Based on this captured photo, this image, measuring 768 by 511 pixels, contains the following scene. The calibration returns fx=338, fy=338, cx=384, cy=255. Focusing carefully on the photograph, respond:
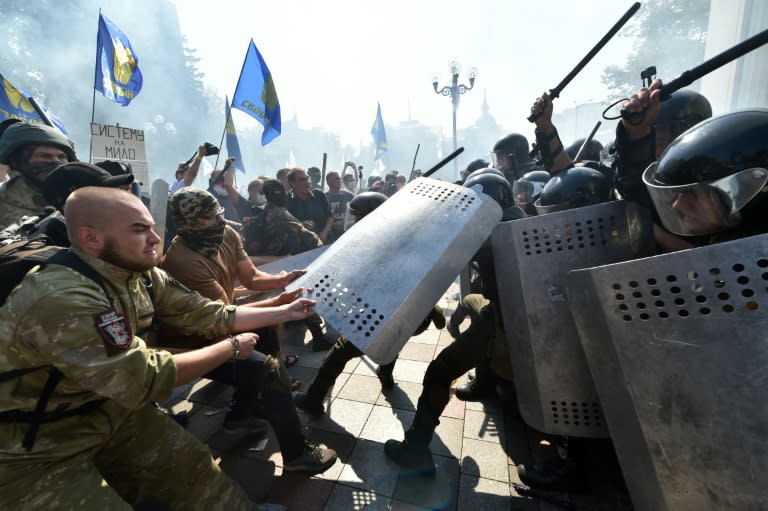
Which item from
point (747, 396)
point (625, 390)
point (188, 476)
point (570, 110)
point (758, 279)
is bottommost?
point (188, 476)

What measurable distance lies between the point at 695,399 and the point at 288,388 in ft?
7.27

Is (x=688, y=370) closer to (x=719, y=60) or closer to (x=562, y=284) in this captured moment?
(x=562, y=284)

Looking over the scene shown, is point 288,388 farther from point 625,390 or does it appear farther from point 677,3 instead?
point 677,3

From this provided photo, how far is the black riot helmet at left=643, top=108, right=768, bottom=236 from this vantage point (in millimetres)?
1391

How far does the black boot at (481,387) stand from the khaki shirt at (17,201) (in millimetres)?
4123

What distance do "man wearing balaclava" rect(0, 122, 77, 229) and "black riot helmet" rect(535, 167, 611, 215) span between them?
13.8ft

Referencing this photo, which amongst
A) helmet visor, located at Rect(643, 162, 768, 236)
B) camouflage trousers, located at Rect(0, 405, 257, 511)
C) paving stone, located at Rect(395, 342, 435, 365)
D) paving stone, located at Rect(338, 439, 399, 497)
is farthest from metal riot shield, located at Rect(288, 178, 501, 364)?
paving stone, located at Rect(395, 342, 435, 365)

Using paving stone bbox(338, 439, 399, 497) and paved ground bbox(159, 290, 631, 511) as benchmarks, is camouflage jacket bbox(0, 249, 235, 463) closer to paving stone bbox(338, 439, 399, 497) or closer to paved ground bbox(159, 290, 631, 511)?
paved ground bbox(159, 290, 631, 511)

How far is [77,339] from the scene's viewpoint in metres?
1.34

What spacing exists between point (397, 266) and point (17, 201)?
135 inches

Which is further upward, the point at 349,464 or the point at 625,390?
the point at 625,390

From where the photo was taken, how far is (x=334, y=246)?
2.23 meters

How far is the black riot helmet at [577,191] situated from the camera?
97.0 inches

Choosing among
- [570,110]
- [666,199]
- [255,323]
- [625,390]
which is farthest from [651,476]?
[570,110]
